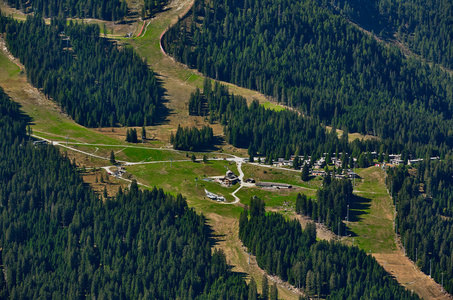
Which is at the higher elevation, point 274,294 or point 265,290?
point 274,294

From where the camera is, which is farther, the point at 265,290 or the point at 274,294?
the point at 265,290

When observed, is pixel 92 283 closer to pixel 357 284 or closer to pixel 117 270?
pixel 117 270

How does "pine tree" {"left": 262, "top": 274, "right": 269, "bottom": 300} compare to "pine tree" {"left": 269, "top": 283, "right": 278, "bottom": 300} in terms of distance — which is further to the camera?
"pine tree" {"left": 262, "top": 274, "right": 269, "bottom": 300}

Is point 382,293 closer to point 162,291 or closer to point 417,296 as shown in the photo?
point 417,296

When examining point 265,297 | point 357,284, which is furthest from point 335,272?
point 265,297

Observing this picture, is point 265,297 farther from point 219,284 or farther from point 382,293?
point 382,293

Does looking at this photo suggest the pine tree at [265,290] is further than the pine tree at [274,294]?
Yes

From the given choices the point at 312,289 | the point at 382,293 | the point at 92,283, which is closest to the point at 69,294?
the point at 92,283
